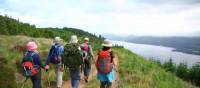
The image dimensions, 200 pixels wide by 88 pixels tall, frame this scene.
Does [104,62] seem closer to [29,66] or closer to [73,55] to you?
[73,55]

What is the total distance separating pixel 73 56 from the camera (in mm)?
12523

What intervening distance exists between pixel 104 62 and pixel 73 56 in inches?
40.7

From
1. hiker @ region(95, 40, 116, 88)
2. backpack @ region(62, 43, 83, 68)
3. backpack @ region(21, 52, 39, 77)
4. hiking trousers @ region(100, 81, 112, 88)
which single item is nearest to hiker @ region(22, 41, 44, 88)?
backpack @ region(21, 52, 39, 77)

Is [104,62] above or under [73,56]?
under

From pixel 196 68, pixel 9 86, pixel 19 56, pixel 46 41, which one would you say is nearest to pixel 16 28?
pixel 196 68

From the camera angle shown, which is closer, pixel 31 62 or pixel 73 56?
pixel 31 62

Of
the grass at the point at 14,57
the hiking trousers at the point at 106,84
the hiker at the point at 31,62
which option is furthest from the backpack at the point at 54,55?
the hiker at the point at 31,62

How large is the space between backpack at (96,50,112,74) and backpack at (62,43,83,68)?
630 millimetres

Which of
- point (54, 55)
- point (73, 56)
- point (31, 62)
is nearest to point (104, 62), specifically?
point (73, 56)

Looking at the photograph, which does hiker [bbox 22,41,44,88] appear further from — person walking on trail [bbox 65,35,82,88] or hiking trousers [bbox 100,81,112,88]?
hiking trousers [bbox 100,81,112,88]

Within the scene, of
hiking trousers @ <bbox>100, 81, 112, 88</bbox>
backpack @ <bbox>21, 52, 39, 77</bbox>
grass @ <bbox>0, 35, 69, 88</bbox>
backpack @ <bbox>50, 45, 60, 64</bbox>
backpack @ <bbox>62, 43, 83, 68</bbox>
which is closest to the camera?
backpack @ <bbox>21, 52, 39, 77</bbox>

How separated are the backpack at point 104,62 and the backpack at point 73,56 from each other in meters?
0.63

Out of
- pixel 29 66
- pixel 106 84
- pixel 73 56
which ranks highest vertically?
pixel 73 56

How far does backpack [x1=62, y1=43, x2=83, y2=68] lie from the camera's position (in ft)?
41.1
